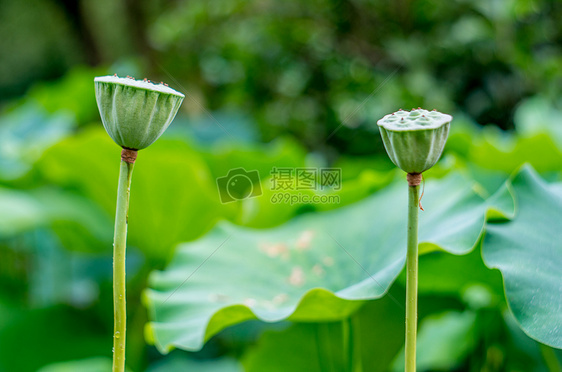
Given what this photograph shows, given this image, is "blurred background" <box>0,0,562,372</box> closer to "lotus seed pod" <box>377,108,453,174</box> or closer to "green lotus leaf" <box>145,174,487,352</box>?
"green lotus leaf" <box>145,174,487,352</box>

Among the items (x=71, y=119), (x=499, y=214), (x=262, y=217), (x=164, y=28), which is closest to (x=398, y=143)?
(x=499, y=214)

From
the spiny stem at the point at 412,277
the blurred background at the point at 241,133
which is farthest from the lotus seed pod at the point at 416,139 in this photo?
the blurred background at the point at 241,133

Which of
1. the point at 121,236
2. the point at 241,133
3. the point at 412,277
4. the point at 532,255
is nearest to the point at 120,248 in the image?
the point at 121,236

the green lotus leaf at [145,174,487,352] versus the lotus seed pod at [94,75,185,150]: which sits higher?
the lotus seed pod at [94,75,185,150]

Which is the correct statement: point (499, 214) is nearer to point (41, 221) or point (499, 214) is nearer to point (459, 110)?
point (41, 221)

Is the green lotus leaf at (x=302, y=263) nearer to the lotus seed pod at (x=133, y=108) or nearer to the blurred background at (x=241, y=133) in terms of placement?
the blurred background at (x=241, y=133)

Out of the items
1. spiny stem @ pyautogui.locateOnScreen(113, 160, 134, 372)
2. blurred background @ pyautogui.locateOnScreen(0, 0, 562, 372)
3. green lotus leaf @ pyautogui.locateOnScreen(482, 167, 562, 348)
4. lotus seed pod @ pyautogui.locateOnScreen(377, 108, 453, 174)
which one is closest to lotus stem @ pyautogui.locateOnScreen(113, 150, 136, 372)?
spiny stem @ pyautogui.locateOnScreen(113, 160, 134, 372)
